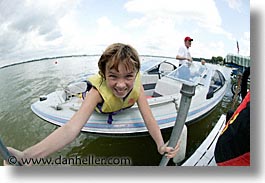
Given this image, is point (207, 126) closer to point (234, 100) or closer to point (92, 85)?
point (234, 100)

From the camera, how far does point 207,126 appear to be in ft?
4.50

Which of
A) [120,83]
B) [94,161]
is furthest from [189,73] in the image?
[94,161]

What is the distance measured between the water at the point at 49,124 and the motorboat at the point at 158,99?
39 mm

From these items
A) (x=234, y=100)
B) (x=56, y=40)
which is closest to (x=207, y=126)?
(x=234, y=100)

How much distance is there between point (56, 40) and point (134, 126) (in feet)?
1.90

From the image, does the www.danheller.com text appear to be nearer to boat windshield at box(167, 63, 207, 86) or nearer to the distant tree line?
boat windshield at box(167, 63, 207, 86)

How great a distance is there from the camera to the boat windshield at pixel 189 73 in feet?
4.00

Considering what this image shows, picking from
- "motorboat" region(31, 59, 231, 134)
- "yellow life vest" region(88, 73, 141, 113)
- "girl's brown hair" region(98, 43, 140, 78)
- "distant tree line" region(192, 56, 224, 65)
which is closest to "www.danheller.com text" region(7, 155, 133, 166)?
"motorboat" region(31, 59, 231, 134)

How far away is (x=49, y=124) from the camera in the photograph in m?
1.25

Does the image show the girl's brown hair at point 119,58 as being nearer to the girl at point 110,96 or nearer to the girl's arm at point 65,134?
the girl at point 110,96

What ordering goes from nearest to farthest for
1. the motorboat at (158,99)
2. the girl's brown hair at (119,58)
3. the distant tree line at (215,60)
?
the girl's brown hair at (119,58), the motorboat at (158,99), the distant tree line at (215,60)

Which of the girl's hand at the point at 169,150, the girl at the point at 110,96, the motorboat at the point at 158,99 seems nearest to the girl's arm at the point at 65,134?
the girl at the point at 110,96

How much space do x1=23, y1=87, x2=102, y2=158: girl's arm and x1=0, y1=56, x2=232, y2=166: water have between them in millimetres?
181

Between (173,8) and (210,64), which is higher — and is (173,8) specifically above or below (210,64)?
above
